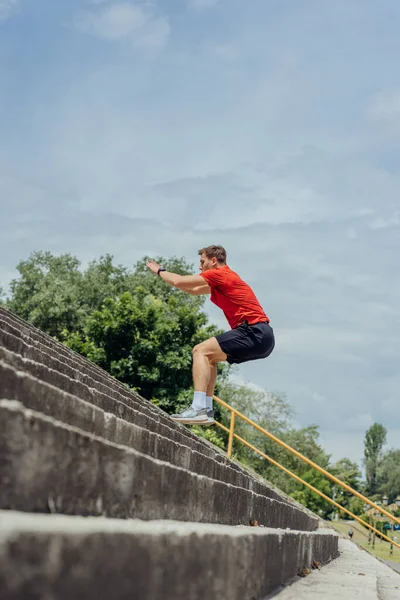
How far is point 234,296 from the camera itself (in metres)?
6.39

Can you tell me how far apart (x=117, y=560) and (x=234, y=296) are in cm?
521

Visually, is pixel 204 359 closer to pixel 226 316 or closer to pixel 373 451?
pixel 226 316

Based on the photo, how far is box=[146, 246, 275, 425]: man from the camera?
6387 millimetres

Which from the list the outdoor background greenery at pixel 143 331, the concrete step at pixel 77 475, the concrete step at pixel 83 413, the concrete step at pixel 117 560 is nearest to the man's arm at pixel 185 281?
the concrete step at pixel 83 413

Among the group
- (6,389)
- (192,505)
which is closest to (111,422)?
(192,505)

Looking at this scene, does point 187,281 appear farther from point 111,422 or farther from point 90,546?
point 90,546

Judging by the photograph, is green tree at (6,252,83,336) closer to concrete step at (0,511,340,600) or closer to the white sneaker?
the white sneaker

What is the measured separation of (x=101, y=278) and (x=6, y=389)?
40558 millimetres

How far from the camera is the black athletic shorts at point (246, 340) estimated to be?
6.40m

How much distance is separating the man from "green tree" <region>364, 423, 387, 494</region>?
147 metres

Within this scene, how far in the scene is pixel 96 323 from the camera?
2377 centimetres

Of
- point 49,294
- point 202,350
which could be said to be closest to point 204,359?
point 202,350

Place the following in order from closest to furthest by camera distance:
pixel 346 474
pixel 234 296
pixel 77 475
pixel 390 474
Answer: pixel 77 475 → pixel 234 296 → pixel 346 474 → pixel 390 474

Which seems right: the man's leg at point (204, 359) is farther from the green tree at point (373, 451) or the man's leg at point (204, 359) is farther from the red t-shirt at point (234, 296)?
the green tree at point (373, 451)
